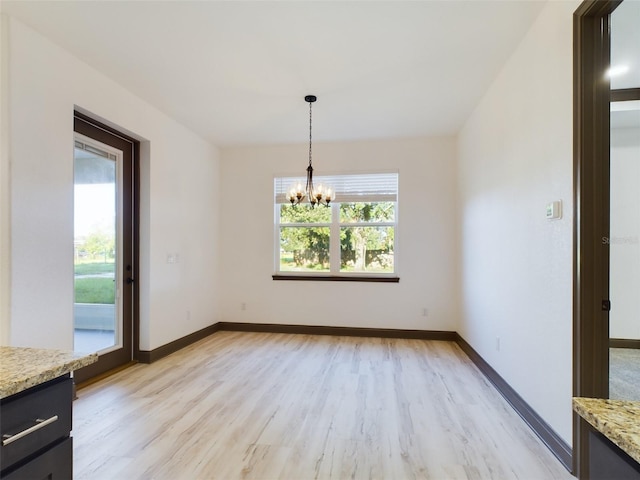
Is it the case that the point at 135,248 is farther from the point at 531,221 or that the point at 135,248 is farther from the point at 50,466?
the point at 531,221

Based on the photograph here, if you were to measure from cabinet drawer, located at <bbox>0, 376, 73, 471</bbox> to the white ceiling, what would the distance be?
233 centimetres

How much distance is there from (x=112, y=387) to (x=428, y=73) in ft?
13.5

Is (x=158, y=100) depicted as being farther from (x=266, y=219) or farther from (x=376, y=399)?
(x=376, y=399)

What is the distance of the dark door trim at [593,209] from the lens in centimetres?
182

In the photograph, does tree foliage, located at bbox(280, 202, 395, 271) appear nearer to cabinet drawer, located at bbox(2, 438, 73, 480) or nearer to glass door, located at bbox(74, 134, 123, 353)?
glass door, located at bbox(74, 134, 123, 353)

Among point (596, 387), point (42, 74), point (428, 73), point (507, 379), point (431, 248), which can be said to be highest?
point (428, 73)

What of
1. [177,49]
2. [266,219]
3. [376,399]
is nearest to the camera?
[177,49]

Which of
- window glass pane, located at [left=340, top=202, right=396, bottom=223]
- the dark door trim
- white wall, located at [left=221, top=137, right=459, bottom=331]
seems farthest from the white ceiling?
window glass pane, located at [left=340, top=202, right=396, bottom=223]

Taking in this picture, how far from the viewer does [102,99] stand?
10.1ft

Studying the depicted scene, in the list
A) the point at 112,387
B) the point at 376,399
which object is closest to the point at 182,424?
the point at 112,387

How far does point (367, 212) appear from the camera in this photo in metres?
5.05

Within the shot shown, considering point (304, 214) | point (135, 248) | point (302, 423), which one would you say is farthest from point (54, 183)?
point (304, 214)

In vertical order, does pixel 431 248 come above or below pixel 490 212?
below

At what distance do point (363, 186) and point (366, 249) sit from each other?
3.18 ft
